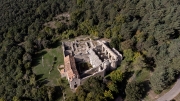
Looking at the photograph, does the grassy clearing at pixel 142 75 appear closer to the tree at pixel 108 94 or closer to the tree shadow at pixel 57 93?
the tree at pixel 108 94

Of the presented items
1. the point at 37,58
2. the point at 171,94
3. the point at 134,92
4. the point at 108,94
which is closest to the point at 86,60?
the point at 108,94

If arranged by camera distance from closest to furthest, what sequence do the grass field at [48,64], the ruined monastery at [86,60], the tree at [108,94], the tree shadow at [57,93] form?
the tree at [108,94], the tree shadow at [57,93], the ruined monastery at [86,60], the grass field at [48,64]

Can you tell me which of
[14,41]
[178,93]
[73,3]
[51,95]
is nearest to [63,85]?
[51,95]

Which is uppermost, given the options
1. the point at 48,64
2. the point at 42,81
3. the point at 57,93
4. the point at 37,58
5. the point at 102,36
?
the point at 102,36

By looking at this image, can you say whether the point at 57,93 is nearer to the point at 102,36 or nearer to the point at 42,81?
the point at 42,81

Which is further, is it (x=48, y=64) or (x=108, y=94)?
(x=48, y=64)

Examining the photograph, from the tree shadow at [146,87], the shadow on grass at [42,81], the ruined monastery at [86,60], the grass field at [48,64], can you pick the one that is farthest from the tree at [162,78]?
the shadow on grass at [42,81]

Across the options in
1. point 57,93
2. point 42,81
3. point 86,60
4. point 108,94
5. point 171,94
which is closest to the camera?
point 171,94

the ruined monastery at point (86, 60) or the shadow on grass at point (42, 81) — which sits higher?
the ruined monastery at point (86, 60)
